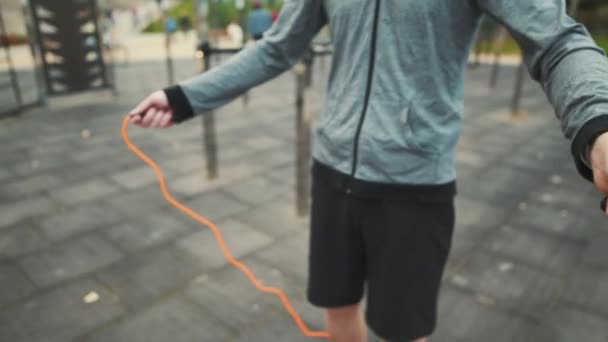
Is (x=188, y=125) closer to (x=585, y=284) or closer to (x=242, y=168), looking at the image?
(x=242, y=168)

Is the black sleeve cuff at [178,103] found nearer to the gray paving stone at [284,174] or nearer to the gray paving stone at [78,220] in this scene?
the gray paving stone at [78,220]

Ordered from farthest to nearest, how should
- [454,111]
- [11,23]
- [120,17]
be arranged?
[120,17] < [11,23] < [454,111]

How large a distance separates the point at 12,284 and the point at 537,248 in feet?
10.5

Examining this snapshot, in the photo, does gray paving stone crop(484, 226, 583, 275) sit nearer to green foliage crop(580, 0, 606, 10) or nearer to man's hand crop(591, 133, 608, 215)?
man's hand crop(591, 133, 608, 215)

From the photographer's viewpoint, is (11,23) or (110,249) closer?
(110,249)

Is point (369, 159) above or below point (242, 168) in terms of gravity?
above

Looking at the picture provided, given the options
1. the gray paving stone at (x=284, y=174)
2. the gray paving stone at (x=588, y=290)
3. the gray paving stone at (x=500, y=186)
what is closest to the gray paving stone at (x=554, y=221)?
the gray paving stone at (x=500, y=186)

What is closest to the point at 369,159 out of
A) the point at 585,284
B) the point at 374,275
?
the point at 374,275

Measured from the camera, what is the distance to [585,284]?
285 cm

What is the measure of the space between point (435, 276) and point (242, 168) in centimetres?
327

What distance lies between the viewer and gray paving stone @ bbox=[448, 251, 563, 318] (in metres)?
2.68

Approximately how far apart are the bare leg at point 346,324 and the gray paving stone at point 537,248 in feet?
5.64

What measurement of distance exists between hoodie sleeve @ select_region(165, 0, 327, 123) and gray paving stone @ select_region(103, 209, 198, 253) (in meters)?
1.95

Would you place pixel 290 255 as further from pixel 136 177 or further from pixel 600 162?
pixel 600 162
